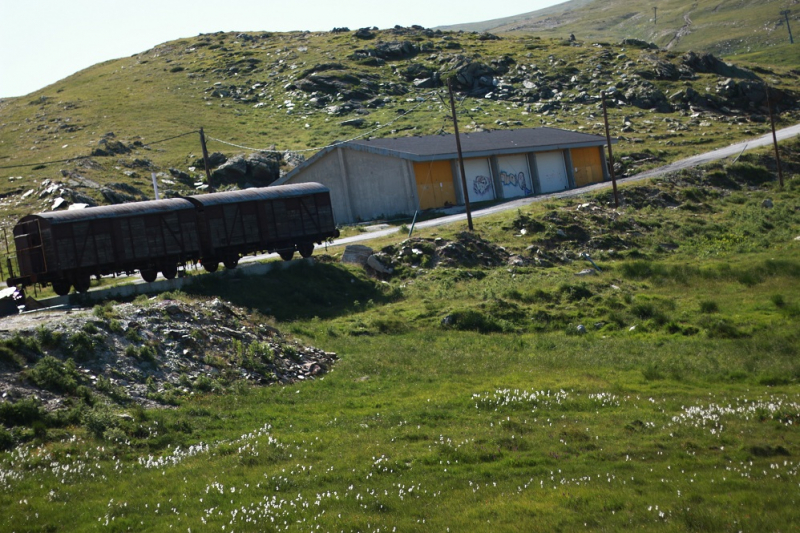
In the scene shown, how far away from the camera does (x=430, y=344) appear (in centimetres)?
2550

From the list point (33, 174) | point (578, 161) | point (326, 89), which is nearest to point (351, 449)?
point (578, 161)

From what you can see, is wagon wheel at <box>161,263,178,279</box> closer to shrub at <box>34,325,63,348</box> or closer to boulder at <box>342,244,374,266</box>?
boulder at <box>342,244,374,266</box>

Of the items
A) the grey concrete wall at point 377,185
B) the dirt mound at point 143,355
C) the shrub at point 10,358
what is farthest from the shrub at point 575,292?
the grey concrete wall at point 377,185

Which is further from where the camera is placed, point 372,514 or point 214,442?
point 214,442

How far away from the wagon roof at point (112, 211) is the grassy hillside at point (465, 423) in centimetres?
561

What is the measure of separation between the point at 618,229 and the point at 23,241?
113 ft

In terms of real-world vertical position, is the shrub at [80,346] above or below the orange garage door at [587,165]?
below

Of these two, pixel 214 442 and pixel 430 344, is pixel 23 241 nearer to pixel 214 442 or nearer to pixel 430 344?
pixel 430 344

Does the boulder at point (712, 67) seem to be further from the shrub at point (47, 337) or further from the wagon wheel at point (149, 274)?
the shrub at point (47, 337)

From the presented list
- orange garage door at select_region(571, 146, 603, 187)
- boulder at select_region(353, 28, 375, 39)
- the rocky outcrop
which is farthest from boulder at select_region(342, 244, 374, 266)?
boulder at select_region(353, 28, 375, 39)

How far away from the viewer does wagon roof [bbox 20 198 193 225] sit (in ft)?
102

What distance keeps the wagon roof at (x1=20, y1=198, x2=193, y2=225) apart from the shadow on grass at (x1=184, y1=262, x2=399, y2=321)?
Result: 4896 millimetres

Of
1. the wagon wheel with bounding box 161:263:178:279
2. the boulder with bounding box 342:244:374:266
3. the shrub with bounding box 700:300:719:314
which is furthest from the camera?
the boulder with bounding box 342:244:374:266

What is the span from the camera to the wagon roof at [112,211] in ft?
102
